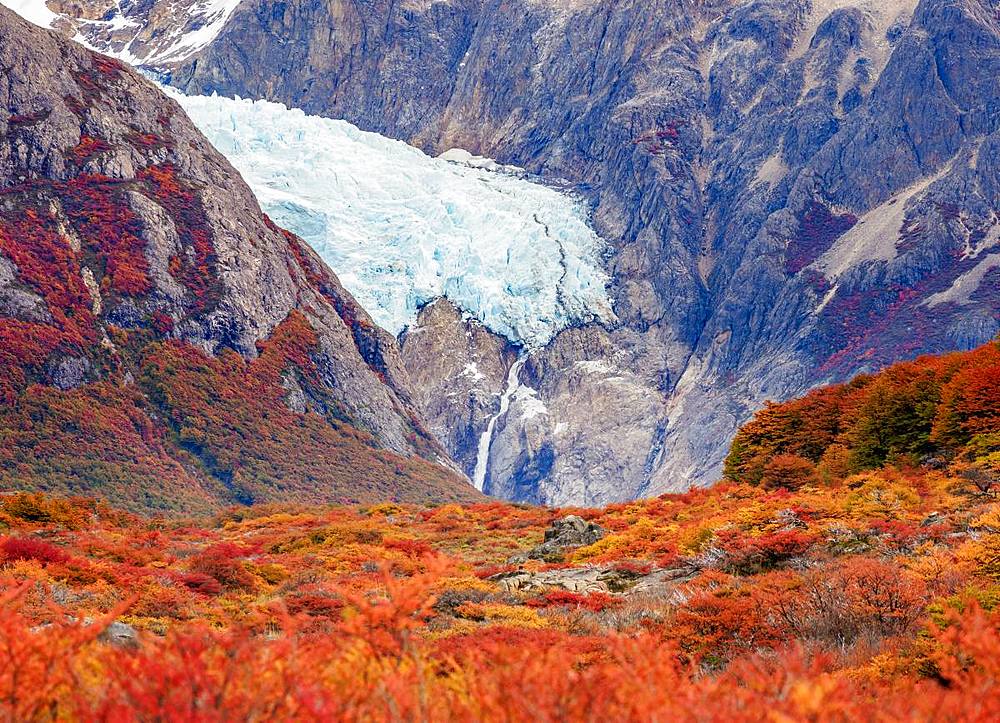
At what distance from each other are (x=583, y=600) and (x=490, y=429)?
15812 centimetres

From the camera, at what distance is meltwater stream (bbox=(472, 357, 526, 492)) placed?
175m

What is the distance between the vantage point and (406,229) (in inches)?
6585

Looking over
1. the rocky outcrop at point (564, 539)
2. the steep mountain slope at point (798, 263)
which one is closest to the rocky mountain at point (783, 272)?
the steep mountain slope at point (798, 263)

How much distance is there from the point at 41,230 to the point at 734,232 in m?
140

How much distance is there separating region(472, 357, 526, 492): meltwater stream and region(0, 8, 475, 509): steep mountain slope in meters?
61.5

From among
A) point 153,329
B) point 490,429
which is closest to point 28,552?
point 153,329

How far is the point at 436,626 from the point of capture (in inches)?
622

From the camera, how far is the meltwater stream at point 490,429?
174625 millimetres

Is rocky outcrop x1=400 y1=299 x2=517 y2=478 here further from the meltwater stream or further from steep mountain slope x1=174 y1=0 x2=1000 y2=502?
steep mountain slope x1=174 y1=0 x2=1000 y2=502

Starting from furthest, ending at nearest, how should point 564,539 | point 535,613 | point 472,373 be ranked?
point 472,373 < point 564,539 < point 535,613

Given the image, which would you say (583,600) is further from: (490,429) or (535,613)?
(490,429)

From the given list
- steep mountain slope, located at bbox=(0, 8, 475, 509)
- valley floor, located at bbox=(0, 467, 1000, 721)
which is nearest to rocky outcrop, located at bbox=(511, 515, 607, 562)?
valley floor, located at bbox=(0, 467, 1000, 721)

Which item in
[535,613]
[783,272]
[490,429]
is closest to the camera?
[535,613]

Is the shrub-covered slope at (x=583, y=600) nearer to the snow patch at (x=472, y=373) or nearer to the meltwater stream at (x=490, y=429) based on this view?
the meltwater stream at (x=490, y=429)
